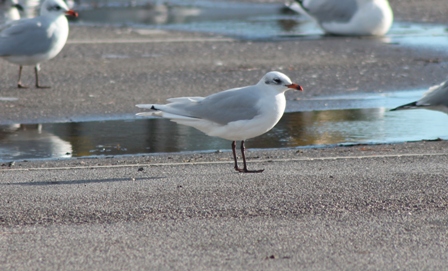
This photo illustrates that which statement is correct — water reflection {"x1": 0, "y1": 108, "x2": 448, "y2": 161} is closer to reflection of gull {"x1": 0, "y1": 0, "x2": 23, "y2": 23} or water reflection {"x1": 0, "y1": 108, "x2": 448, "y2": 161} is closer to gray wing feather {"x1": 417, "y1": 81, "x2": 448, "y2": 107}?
gray wing feather {"x1": 417, "y1": 81, "x2": 448, "y2": 107}

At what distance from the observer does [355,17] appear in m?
18.2

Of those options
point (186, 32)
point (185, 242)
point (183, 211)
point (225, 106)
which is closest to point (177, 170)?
point (225, 106)

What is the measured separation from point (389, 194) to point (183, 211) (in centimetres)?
155

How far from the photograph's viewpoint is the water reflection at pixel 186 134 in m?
8.82

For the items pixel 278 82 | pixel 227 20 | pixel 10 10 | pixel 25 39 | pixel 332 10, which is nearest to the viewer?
pixel 278 82

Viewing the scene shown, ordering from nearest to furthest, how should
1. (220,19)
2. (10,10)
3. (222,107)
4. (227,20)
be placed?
(222,107), (10,10), (227,20), (220,19)

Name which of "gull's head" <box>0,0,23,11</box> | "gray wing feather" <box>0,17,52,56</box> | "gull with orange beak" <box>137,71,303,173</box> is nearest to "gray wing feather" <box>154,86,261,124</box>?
"gull with orange beak" <box>137,71,303,173</box>

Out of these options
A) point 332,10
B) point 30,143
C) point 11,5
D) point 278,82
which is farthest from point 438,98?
point 11,5

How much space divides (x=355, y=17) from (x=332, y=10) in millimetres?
876

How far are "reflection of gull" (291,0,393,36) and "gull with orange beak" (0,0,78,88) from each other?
7614 millimetres

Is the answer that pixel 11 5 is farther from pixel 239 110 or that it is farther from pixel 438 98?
pixel 239 110

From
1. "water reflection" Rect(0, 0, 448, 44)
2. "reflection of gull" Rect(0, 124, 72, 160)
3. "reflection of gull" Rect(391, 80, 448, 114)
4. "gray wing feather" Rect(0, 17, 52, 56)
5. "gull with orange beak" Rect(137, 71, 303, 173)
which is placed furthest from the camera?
"water reflection" Rect(0, 0, 448, 44)

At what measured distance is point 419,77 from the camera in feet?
43.5

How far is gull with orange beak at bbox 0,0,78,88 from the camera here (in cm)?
1221
